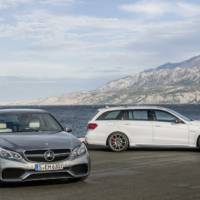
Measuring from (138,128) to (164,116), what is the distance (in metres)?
0.94

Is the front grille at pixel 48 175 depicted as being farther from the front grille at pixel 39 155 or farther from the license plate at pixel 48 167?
the front grille at pixel 39 155

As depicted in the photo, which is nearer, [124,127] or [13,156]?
[13,156]

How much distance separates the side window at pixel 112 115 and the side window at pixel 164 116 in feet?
3.99

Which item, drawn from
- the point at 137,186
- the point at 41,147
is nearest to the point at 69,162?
the point at 41,147

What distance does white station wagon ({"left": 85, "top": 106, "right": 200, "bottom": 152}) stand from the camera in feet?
62.4

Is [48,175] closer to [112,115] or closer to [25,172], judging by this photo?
[25,172]

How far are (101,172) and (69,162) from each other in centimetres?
263

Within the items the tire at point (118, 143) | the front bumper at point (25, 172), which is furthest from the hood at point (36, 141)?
the tire at point (118, 143)

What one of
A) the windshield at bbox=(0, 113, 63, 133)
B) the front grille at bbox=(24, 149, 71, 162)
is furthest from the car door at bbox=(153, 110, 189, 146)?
the front grille at bbox=(24, 149, 71, 162)

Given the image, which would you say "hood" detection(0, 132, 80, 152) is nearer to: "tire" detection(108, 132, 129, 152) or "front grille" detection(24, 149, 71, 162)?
"front grille" detection(24, 149, 71, 162)

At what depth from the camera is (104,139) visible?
19.4 metres

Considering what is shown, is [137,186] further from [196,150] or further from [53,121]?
[196,150]

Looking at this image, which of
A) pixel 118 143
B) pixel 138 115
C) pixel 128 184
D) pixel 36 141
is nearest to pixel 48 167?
pixel 36 141

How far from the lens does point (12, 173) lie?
34.4ft
